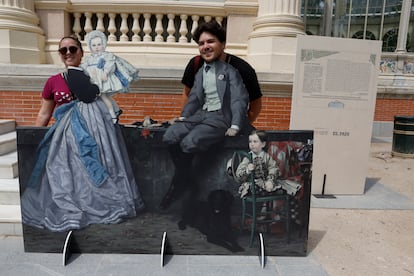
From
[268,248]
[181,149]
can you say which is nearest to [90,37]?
[181,149]

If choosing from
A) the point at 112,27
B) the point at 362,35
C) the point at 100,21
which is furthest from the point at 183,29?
the point at 362,35

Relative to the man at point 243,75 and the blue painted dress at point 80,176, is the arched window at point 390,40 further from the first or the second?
the blue painted dress at point 80,176

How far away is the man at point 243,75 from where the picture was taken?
2924mm

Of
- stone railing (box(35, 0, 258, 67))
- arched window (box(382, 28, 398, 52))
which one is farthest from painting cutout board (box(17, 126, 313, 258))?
arched window (box(382, 28, 398, 52))

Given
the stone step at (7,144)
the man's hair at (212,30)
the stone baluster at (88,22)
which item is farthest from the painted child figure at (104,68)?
the stone baluster at (88,22)

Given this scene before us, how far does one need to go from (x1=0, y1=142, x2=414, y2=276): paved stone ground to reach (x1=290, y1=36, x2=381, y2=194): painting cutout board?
0.80 m

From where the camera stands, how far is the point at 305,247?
3072mm

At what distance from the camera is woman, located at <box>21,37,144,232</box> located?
2.79 m

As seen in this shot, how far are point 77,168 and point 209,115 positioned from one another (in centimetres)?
136

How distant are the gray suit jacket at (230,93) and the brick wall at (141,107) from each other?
3.13 metres

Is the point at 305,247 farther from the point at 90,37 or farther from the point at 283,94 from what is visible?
the point at 283,94

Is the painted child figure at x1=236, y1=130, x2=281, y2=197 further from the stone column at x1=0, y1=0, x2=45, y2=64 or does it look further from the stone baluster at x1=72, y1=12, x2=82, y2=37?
the stone baluster at x1=72, y1=12, x2=82, y2=37

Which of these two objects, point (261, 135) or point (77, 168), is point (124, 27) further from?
point (261, 135)

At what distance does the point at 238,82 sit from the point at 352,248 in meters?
2.25
